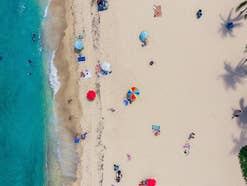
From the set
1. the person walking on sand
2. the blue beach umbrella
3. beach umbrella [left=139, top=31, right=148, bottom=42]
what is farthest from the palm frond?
the person walking on sand

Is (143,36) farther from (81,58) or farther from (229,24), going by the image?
(229,24)

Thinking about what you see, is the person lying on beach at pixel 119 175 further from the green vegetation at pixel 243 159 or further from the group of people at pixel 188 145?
the green vegetation at pixel 243 159

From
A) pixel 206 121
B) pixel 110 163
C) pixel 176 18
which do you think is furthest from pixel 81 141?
pixel 176 18

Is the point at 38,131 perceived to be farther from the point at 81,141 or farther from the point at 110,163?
the point at 110,163

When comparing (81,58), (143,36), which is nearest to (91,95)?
(81,58)

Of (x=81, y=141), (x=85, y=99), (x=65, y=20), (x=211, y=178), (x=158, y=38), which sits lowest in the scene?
(x=211, y=178)
